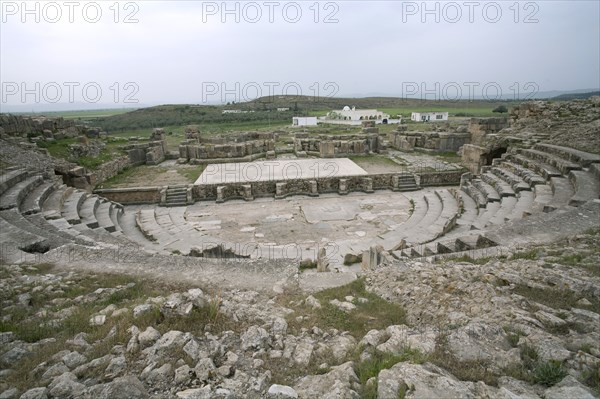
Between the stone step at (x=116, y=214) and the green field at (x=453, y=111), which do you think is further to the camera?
the green field at (x=453, y=111)

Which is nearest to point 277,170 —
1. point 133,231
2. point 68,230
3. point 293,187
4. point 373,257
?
point 293,187

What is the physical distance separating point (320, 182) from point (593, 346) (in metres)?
13.1

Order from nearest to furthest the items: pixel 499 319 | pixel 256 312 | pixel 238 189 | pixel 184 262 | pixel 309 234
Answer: pixel 499 319 → pixel 256 312 → pixel 184 262 → pixel 309 234 → pixel 238 189

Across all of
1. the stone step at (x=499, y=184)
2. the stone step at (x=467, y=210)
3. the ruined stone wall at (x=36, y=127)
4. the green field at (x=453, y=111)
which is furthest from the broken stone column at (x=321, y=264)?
the green field at (x=453, y=111)

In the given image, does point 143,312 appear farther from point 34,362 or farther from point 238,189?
point 238,189

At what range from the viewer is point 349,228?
11.6 metres

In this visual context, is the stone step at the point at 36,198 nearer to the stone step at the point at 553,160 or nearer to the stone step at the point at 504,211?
the stone step at the point at 504,211

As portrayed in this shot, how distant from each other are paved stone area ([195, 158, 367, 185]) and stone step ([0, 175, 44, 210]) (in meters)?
6.33

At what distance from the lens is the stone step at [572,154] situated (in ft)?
37.3

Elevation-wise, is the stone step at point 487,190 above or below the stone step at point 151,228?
above

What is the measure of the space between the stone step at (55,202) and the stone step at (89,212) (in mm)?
655

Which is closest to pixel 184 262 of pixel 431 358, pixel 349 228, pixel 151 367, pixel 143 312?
pixel 143 312

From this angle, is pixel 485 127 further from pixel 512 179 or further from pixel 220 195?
pixel 220 195

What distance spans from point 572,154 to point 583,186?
3.68 meters
